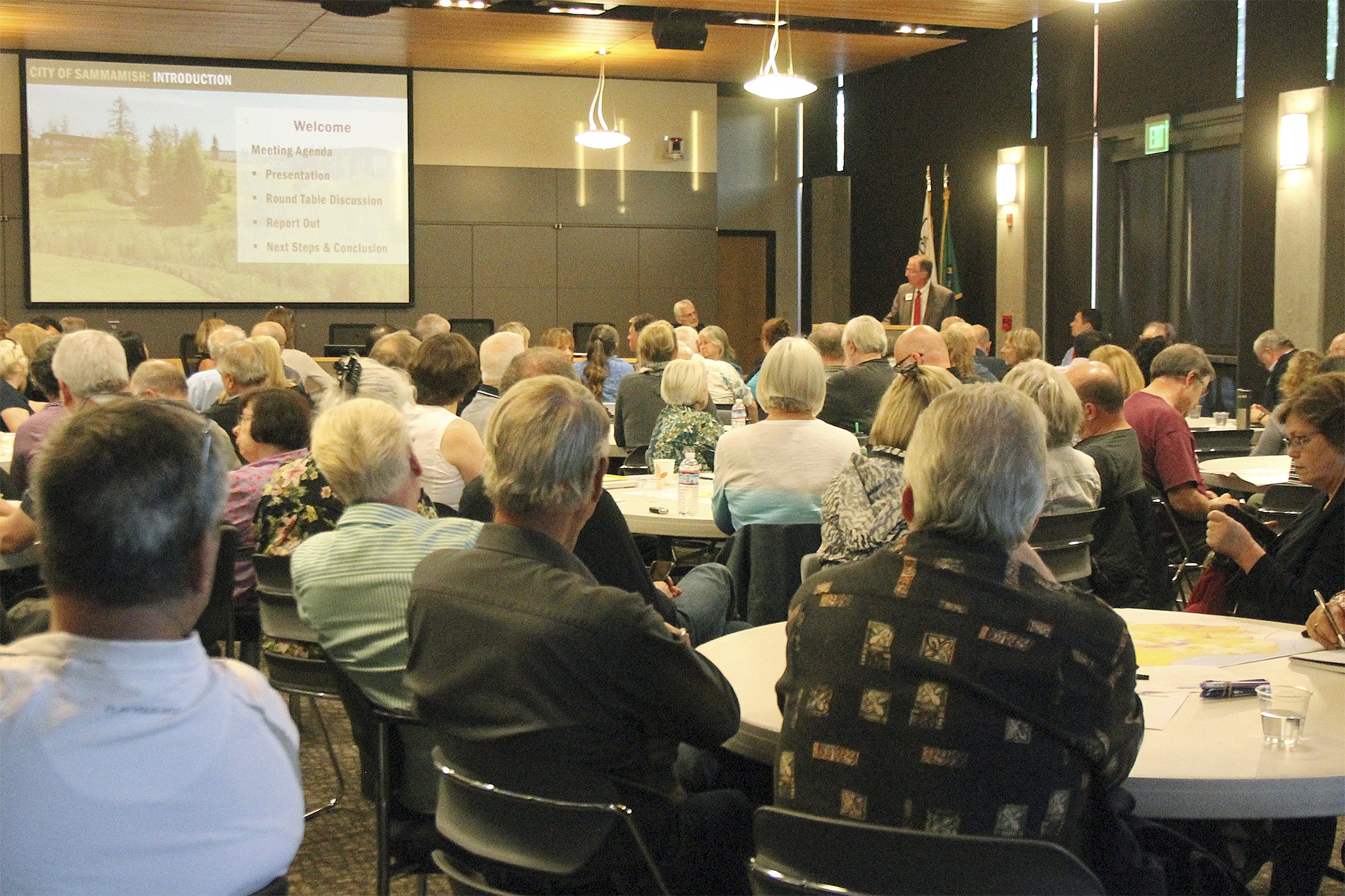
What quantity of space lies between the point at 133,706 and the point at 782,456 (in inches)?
125

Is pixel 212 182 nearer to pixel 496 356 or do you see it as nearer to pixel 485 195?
pixel 485 195

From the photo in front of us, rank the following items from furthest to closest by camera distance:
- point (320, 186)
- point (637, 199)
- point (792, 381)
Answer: point (637, 199), point (320, 186), point (792, 381)

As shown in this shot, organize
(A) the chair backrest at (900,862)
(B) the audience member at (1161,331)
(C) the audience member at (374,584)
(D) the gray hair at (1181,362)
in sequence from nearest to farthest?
(A) the chair backrest at (900,862), (C) the audience member at (374,584), (D) the gray hair at (1181,362), (B) the audience member at (1161,331)

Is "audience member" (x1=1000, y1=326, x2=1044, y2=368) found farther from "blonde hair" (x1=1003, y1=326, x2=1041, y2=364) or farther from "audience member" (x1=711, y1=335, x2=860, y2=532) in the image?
"audience member" (x1=711, y1=335, x2=860, y2=532)

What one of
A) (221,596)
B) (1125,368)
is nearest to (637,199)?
(1125,368)

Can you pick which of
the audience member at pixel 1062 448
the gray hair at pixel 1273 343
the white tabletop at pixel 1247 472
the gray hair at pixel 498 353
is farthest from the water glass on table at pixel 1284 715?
the gray hair at pixel 1273 343

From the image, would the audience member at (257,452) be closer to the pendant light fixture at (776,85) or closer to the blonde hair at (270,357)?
the blonde hair at (270,357)

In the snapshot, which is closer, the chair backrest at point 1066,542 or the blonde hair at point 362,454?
the blonde hair at point 362,454

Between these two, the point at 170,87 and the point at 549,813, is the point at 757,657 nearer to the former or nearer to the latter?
the point at 549,813

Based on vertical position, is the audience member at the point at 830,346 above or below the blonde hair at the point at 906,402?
above

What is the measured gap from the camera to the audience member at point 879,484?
3.41 metres

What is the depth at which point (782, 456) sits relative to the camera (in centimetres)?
439

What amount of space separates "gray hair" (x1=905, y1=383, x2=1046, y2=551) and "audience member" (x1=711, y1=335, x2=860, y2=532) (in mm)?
2344

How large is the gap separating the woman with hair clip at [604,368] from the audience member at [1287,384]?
3.69 metres
